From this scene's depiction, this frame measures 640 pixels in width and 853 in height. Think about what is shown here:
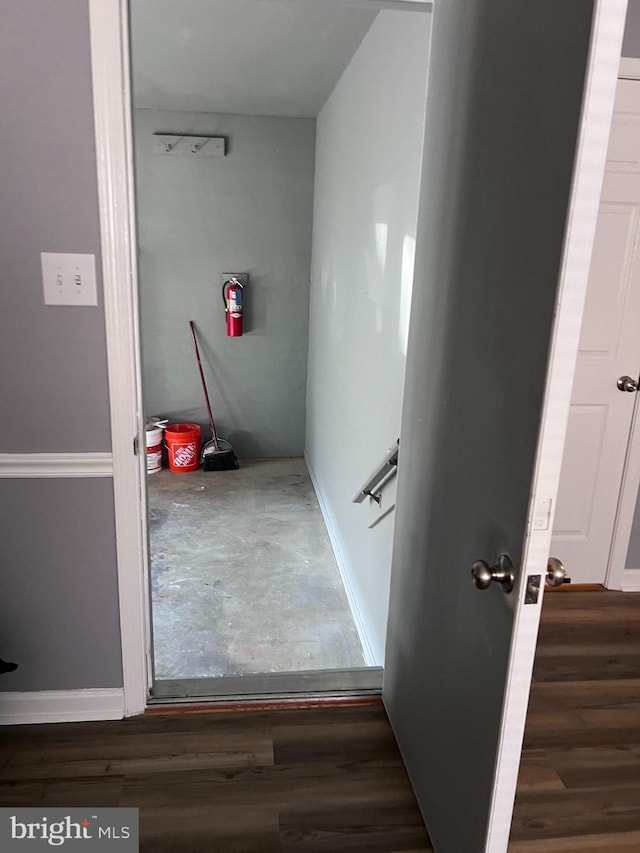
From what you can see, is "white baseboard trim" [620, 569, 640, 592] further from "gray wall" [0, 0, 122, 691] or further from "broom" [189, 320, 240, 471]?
"broom" [189, 320, 240, 471]

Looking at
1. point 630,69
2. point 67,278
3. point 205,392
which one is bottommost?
point 205,392

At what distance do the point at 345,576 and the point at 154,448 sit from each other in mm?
2118

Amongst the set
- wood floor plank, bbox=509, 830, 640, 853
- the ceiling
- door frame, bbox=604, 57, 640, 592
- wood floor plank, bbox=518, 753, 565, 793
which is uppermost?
the ceiling

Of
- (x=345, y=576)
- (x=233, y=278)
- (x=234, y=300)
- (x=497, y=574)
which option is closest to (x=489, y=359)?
(x=497, y=574)

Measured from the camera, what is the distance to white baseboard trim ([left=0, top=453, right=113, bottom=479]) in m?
1.75

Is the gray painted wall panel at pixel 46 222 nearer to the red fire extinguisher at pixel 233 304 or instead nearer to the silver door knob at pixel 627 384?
the silver door knob at pixel 627 384

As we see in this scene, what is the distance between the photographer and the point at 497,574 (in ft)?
3.68

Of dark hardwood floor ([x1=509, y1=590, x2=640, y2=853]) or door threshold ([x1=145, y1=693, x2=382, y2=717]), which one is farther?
door threshold ([x1=145, y1=693, x2=382, y2=717])

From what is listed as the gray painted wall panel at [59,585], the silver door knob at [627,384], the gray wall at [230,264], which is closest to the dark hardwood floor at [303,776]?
the gray painted wall panel at [59,585]

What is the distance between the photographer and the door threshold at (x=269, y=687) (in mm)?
2045

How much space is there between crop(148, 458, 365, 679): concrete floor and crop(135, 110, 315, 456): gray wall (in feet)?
2.12

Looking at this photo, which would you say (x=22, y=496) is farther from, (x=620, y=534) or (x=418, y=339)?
(x=620, y=534)

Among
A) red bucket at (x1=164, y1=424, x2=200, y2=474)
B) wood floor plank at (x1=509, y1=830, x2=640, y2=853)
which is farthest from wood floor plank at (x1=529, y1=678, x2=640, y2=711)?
red bucket at (x1=164, y1=424, x2=200, y2=474)

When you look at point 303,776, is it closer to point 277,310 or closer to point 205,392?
point 205,392
